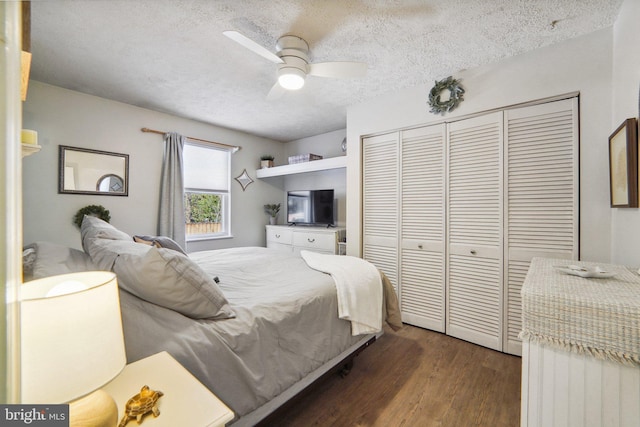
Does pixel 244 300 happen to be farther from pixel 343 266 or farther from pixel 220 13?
pixel 220 13

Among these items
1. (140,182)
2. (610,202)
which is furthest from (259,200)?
(610,202)

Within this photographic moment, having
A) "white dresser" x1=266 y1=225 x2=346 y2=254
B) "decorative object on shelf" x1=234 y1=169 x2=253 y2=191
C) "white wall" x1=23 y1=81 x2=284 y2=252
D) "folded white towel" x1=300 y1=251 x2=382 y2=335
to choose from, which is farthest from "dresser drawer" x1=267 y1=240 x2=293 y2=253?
"folded white towel" x1=300 y1=251 x2=382 y2=335

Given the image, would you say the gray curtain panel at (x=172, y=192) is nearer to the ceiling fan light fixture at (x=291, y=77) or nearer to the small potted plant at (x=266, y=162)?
the small potted plant at (x=266, y=162)

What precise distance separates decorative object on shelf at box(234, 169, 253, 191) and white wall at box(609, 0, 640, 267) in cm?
437

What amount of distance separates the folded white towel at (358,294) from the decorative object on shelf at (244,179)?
283cm

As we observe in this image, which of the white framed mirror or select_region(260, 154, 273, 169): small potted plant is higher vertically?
select_region(260, 154, 273, 169): small potted plant

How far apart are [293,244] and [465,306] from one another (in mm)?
2616

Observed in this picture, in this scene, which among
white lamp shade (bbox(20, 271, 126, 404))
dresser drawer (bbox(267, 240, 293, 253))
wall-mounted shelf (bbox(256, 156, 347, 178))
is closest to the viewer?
white lamp shade (bbox(20, 271, 126, 404))

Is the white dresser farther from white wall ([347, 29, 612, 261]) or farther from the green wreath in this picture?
the green wreath

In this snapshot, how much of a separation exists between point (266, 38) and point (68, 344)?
7.13 ft

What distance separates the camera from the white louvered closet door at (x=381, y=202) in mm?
3041

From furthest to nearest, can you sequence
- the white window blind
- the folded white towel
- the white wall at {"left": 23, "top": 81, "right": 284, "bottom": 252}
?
1. the white window blind
2. the white wall at {"left": 23, "top": 81, "right": 284, "bottom": 252}
3. the folded white towel

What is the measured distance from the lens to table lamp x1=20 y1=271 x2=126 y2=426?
474 millimetres

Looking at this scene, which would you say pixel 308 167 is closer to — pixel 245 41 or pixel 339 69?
pixel 339 69
